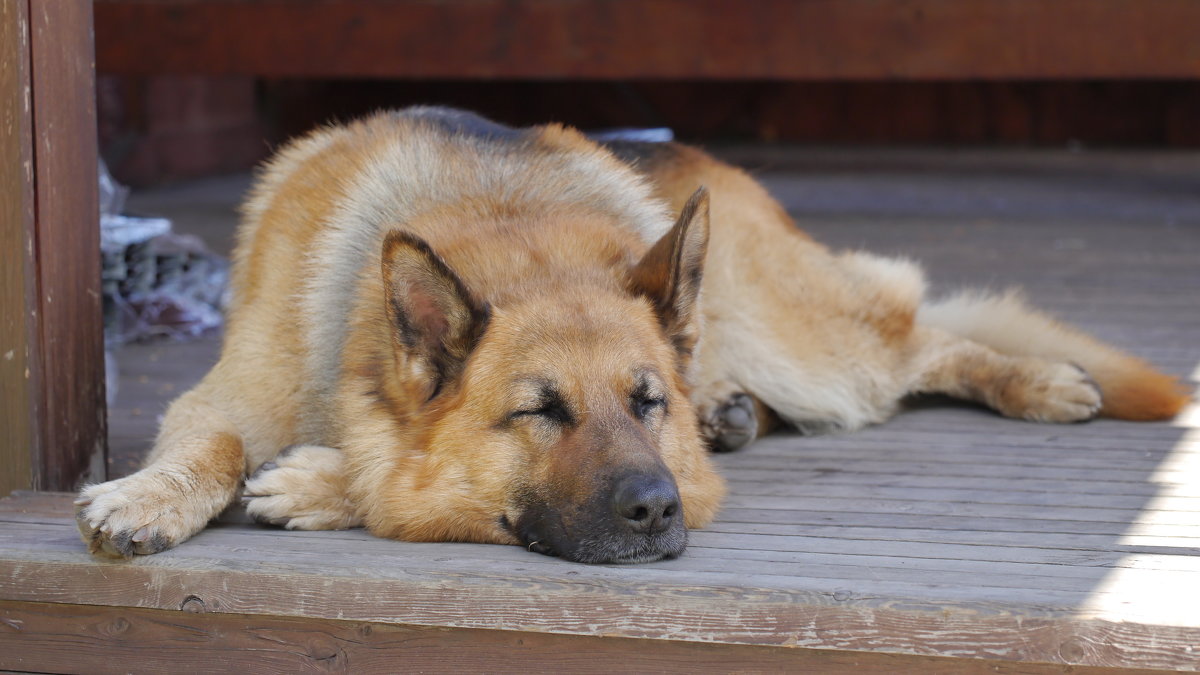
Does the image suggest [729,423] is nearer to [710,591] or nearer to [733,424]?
[733,424]

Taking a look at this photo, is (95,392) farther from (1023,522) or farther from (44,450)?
(1023,522)

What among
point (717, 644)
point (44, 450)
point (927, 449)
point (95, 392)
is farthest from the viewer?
point (927, 449)

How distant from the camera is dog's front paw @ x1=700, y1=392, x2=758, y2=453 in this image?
3559 mm

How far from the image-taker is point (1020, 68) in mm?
7652

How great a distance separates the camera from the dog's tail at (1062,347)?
12.4 feet

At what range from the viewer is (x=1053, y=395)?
3818 mm

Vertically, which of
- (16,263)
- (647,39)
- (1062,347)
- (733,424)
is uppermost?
(647,39)

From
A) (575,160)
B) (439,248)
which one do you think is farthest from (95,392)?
(575,160)

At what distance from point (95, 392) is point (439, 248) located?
1092 millimetres

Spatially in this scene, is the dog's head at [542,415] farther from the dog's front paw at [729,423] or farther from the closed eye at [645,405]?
the dog's front paw at [729,423]

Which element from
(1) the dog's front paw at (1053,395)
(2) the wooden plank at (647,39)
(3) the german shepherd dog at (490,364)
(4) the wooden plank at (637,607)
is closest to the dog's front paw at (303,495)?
(3) the german shepherd dog at (490,364)

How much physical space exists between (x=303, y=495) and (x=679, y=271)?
0.96 meters

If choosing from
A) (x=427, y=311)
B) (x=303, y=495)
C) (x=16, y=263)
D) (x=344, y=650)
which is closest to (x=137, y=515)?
(x=303, y=495)

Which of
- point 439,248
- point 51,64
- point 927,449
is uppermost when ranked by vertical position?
point 51,64
